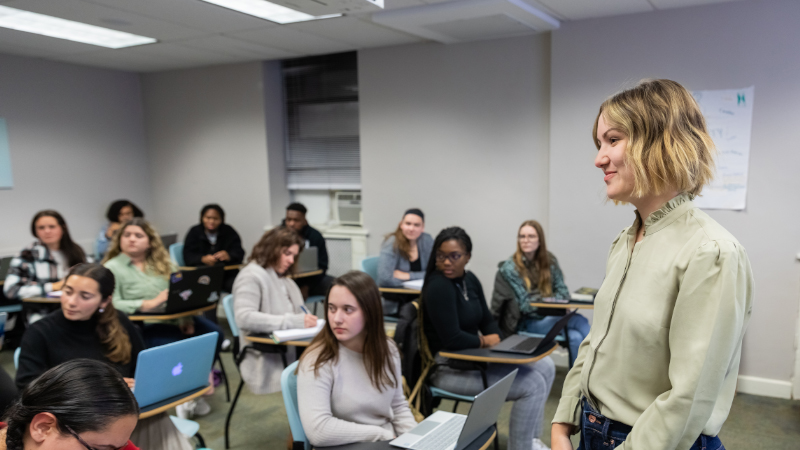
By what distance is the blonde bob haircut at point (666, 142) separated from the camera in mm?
1001

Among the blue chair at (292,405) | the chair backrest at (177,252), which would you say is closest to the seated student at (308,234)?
the chair backrest at (177,252)

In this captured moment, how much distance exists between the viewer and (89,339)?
2520 millimetres

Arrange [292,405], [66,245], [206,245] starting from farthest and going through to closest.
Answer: [206,245]
[66,245]
[292,405]

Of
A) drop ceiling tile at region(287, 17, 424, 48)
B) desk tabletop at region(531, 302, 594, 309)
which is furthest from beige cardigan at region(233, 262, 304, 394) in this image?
drop ceiling tile at region(287, 17, 424, 48)

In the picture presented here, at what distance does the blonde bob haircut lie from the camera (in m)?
1.00

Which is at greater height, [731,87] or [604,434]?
[731,87]

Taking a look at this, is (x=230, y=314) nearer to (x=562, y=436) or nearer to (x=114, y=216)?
(x=562, y=436)

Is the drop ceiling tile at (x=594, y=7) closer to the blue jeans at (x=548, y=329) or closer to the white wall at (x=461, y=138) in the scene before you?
the white wall at (x=461, y=138)

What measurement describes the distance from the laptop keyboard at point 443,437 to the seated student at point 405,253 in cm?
229

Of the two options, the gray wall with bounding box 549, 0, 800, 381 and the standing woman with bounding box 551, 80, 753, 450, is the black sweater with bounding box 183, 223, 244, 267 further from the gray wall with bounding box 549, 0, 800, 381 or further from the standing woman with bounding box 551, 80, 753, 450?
the standing woman with bounding box 551, 80, 753, 450

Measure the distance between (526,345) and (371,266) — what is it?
208cm

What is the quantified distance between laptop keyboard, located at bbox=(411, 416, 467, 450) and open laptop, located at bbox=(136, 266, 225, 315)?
2.12m

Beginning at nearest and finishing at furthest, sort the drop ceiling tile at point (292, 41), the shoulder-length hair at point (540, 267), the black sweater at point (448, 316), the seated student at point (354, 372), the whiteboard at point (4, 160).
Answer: the seated student at point (354, 372)
the black sweater at point (448, 316)
the shoulder-length hair at point (540, 267)
the drop ceiling tile at point (292, 41)
the whiteboard at point (4, 160)

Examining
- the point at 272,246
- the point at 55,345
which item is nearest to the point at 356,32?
the point at 272,246
